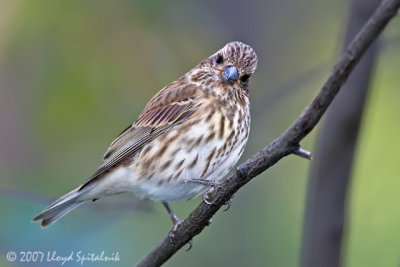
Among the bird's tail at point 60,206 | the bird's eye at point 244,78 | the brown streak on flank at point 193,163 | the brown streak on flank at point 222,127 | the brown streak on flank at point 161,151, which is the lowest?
the bird's tail at point 60,206

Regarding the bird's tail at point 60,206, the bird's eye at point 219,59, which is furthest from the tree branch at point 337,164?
the bird's tail at point 60,206

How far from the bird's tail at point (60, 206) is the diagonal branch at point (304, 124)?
1.28 metres

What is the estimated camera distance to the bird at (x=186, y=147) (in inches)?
204

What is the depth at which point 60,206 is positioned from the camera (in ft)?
17.5

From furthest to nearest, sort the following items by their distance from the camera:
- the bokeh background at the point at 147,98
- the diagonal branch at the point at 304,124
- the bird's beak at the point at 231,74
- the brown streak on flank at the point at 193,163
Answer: the bokeh background at the point at 147,98 < the bird's beak at the point at 231,74 < the brown streak on flank at the point at 193,163 < the diagonal branch at the point at 304,124

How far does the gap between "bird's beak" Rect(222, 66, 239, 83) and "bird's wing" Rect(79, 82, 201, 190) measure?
278 mm

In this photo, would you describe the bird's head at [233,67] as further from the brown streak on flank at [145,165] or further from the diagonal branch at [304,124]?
the diagonal branch at [304,124]

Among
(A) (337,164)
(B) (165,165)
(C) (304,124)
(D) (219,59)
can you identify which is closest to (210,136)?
(B) (165,165)

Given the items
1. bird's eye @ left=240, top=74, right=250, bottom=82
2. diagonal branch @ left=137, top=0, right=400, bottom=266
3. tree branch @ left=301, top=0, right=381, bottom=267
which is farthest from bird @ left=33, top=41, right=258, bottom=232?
diagonal branch @ left=137, top=0, right=400, bottom=266

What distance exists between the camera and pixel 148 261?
4.48 metres

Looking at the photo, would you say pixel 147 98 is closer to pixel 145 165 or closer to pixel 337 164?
pixel 145 165

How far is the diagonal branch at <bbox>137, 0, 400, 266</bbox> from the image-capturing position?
2805mm

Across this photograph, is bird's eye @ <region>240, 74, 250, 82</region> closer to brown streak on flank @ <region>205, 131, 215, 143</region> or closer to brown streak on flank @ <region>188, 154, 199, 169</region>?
brown streak on flank @ <region>205, 131, 215, 143</region>

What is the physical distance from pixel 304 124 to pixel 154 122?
2.67m
